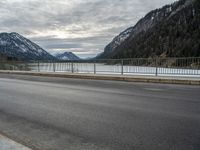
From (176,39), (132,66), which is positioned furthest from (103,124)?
(176,39)

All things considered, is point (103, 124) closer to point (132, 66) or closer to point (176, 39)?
point (132, 66)

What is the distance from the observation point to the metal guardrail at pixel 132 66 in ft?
60.1

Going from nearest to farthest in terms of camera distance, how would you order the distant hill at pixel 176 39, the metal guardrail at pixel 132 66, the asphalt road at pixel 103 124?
the asphalt road at pixel 103 124 → the metal guardrail at pixel 132 66 → the distant hill at pixel 176 39

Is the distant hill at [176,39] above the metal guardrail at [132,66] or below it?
above

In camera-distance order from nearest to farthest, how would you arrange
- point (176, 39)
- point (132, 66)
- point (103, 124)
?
point (103, 124) → point (132, 66) → point (176, 39)

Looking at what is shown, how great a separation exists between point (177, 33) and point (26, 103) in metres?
120

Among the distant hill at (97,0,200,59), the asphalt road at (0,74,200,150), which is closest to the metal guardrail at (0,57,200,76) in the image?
the asphalt road at (0,74,200,150)

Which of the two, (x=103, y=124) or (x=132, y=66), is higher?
(x=132, y=66)

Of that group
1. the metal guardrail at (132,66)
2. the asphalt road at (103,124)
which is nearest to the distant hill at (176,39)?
the metal guardrail at (132,66)

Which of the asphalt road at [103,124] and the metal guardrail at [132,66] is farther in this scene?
the metal guardrail at [132,66]

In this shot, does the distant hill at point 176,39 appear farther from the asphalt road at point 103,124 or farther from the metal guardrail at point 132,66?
the asphalt road at point 103,124

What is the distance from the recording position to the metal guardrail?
18.3 meters

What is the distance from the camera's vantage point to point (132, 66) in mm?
20609

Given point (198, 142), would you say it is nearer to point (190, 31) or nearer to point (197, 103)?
point (197, 103)
